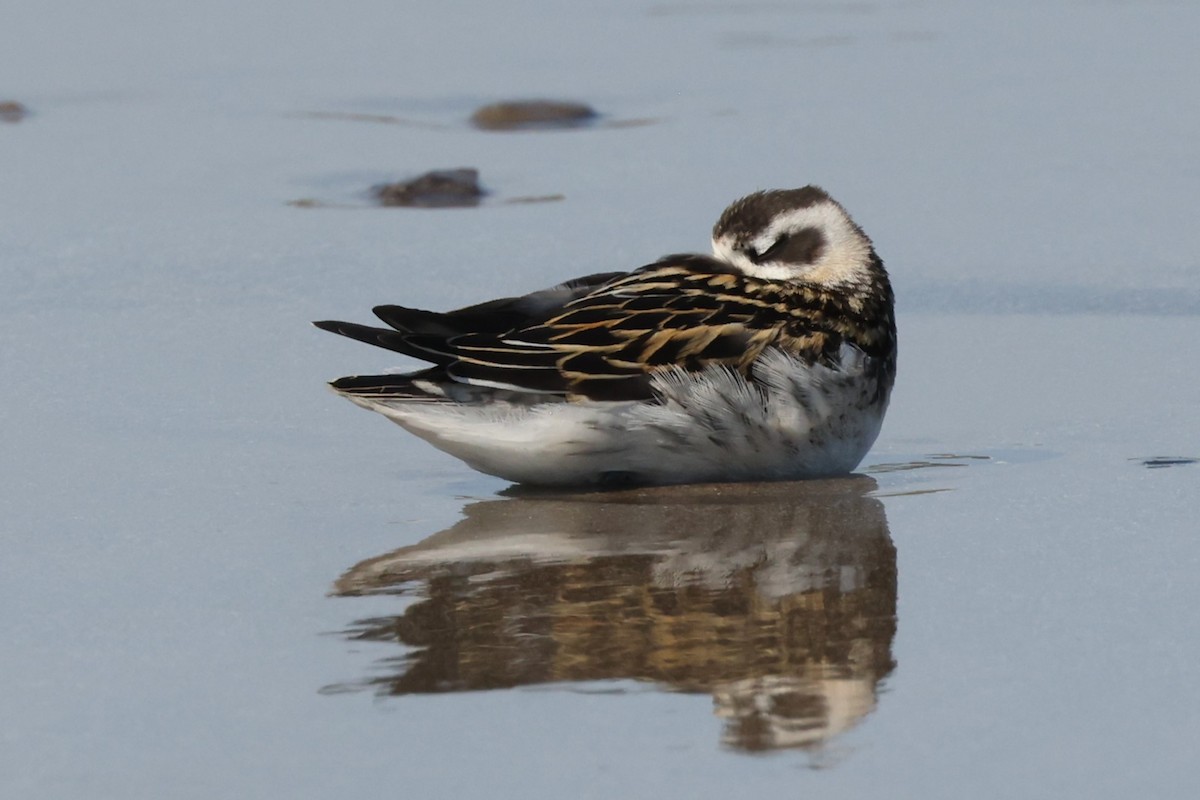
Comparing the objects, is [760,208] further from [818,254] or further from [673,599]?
[673,599]

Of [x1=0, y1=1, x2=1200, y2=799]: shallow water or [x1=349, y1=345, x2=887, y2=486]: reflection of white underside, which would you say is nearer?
[x1=0, y1=1, x2=1200, y2=799]: shallow water

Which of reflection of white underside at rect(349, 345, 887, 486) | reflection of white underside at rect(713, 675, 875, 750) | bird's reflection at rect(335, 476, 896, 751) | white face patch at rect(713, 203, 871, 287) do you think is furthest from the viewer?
white face patch at rect(713, 203, 871, 287)

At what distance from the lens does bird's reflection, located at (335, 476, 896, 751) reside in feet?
14.6

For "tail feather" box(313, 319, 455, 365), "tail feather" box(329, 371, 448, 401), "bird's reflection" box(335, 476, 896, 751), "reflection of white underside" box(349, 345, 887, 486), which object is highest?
"tail feather" box(313, 319, 455, 365)

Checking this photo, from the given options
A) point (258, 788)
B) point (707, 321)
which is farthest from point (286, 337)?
point (258, 788)

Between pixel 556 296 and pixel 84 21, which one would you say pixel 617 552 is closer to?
pixel 556 296

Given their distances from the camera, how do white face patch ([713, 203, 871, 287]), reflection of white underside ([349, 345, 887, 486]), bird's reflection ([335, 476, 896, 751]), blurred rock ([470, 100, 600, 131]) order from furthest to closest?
blurred rock ([470, 100, 600, 131]) → white face patch ([713, 203, 871, 287]) → reflection of white underside ([349, 345, 887, 486]) → bird's reflection ([335, 476, 896, 751])

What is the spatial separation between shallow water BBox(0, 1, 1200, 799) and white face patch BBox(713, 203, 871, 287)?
0.60 m

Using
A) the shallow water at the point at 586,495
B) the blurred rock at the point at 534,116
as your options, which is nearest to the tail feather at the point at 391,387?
the shallow water at the point at 586,495

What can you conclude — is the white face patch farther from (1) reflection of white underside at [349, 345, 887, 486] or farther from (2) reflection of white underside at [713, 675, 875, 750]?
(2) reflection of white underside at [713, 675, 875, 750]

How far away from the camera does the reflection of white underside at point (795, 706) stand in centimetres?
415

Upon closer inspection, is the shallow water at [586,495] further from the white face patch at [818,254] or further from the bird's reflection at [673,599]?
the white face patch at [818,254]

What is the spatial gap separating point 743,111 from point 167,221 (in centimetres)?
363

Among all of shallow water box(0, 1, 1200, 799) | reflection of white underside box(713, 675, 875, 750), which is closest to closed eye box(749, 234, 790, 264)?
shallow water box(0, 1, 1200, 799)
